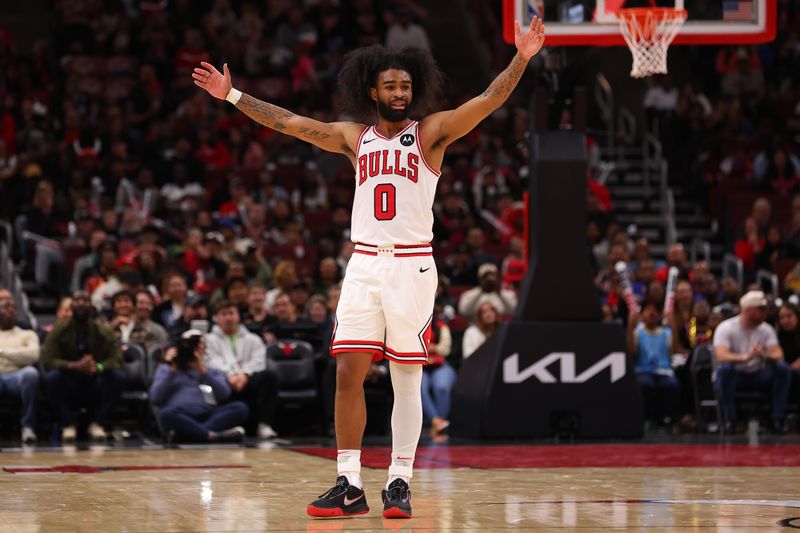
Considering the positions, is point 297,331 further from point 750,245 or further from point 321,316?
point 750,245

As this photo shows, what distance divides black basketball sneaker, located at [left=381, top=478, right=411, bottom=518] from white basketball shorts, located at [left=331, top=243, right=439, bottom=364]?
58 centimetres

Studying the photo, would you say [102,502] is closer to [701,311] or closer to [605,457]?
[605,457]

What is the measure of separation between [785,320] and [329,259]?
4911mm

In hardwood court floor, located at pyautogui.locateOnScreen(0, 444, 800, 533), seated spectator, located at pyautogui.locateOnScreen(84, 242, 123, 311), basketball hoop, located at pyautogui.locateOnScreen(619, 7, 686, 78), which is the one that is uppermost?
basketball hoop, located at pyautogui.locateOnScreen(619, 7, 686, 78)

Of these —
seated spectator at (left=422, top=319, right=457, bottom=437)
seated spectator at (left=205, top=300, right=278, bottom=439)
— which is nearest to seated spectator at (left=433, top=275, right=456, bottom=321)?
seated spectator at (left=422, top=319, right=457, bottom=437)

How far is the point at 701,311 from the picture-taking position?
1435 cm

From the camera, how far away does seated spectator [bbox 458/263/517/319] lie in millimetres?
14602

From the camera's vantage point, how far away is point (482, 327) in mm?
13875

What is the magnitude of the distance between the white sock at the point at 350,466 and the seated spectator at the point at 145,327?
7143mm

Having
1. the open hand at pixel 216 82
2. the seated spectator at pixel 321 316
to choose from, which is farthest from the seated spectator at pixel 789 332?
the open hand at pixel 216 82

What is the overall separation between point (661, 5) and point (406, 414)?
18.6 feet

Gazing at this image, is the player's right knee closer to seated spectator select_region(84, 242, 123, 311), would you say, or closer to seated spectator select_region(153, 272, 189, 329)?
seated spectator select_region(153, 272, 189, 329)

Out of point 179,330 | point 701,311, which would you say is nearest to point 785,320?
point 701,311

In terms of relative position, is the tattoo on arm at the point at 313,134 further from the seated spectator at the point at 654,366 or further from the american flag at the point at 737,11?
the seated spectator at the point at 654,366
